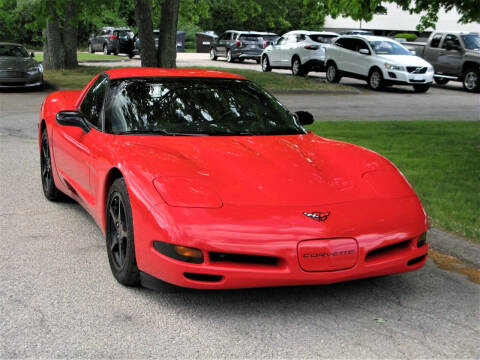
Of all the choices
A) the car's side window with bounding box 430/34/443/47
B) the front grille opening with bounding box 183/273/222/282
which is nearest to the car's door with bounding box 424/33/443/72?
the car's side window with bounding box 430/34/443/47

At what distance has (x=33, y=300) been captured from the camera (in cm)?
398

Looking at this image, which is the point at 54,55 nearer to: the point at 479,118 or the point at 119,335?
the point at 479,118

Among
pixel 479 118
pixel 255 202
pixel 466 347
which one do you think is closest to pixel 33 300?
pixel 255 202

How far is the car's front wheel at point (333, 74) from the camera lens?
23.2 m

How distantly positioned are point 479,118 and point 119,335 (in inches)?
512

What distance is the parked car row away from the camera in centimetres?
2094

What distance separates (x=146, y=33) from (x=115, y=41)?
24191 mm

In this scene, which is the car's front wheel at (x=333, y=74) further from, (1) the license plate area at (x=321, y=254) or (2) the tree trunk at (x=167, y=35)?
(1) the license plate area at (x=321, y=254)

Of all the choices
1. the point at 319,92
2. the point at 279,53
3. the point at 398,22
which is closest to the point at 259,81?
the point at 319,92

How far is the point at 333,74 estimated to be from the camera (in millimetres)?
23281

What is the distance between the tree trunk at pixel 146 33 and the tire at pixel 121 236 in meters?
14.5

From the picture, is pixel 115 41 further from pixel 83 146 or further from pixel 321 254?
pixel 321 254

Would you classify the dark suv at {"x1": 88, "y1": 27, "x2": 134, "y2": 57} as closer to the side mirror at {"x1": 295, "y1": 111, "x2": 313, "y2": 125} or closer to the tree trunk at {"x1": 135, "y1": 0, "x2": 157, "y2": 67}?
the tree trunk at {"x1": 135, "y1": 0, "x2": 157, "y2": 67}

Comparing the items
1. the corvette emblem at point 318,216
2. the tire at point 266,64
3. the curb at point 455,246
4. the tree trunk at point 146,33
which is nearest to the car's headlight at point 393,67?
the tire at point 266,64
